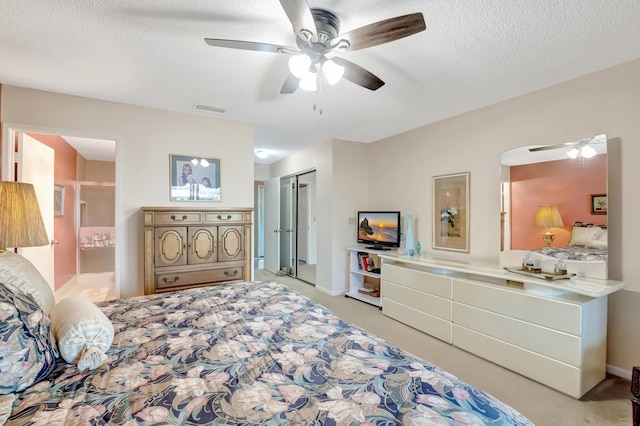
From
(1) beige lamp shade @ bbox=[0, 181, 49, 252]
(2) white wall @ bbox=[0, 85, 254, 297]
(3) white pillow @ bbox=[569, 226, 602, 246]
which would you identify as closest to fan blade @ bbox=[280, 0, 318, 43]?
(1) beige lamp shade @ bbox=[0, 181, 49, 252]

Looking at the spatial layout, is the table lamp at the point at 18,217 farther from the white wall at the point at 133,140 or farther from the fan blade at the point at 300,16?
the fan blade at the point at 300,16

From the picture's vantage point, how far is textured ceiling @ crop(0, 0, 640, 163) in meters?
1.69

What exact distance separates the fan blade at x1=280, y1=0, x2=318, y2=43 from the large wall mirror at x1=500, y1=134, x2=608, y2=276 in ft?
8.05

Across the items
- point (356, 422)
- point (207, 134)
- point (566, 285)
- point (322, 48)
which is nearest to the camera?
point (356, 422)

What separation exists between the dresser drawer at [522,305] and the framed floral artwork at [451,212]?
765mm

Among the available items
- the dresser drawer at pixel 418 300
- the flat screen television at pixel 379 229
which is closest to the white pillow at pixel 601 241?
the dresser drawer at pixel 418 300

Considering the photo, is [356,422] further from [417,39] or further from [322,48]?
[417,39]

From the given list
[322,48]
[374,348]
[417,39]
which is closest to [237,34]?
[322,48]

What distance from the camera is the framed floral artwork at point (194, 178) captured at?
336cm

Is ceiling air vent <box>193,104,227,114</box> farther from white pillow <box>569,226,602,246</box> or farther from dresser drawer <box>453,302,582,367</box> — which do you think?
white pillow <box>569,226,602,246</box>

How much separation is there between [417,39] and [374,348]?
1.96 metres

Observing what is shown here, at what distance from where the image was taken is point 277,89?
2.75 meters

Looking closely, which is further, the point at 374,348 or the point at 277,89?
the point at 277,89

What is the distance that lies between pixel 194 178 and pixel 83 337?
98.5 inches
